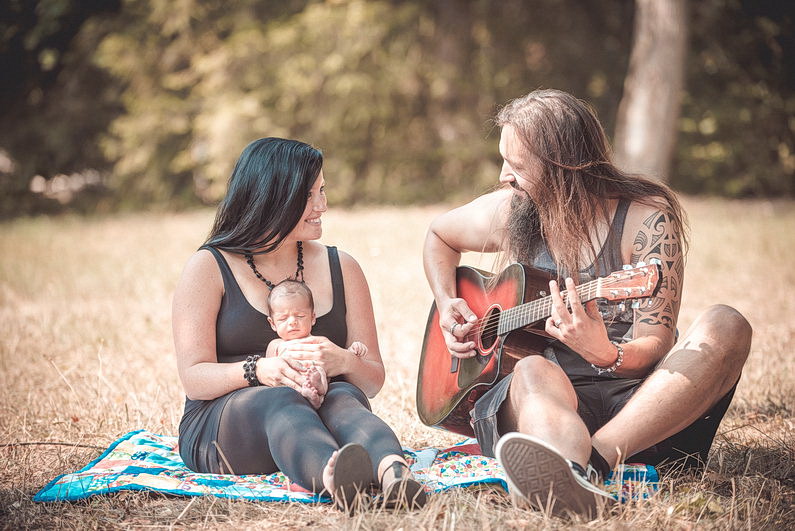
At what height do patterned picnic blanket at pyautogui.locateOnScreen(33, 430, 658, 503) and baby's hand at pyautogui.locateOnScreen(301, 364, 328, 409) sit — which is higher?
baby's hand at pyautogui.locateOnScreen(301, 364, 328, 409)

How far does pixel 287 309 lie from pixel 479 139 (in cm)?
1361

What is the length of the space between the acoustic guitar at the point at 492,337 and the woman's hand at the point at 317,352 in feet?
1.76

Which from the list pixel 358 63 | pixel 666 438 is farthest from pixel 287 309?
pixel 358 63

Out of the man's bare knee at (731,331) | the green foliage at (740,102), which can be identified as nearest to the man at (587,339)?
the man's bare knee at (731,331)

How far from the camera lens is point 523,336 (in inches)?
126

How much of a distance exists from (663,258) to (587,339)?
501 millimetres


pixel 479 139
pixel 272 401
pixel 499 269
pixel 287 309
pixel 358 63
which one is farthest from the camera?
pixel 479 139

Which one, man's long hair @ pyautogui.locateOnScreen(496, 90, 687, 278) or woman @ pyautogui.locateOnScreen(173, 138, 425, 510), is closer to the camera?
woman @ pyautogui.locateOnScreen(173, 138, 425, 510)

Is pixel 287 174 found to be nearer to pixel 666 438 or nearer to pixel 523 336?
pixel 523 336

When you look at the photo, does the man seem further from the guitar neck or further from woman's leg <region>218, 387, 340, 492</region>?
woman's leg <region>218, 387, 340, 492</region>

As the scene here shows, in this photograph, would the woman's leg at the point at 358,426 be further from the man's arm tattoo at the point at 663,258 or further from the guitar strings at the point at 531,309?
the man's arm tattoo at the point at 663,258

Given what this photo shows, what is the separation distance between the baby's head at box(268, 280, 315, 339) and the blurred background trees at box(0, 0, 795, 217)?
12128mm

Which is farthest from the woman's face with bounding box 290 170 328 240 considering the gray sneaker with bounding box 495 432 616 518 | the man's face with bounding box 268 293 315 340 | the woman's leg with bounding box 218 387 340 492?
the gray sneaker with bounding box 495 432 616 518

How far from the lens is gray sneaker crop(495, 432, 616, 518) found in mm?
2467
